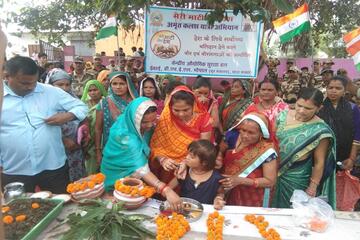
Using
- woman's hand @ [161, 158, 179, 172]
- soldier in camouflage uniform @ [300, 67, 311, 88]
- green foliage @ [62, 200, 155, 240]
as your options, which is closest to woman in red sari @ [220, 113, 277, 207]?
woman's hand @ [161, 158, 179, 172]

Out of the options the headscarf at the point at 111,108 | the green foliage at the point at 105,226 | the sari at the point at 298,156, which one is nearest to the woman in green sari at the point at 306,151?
the sari at the point at 298,156

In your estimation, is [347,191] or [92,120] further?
[347,191]

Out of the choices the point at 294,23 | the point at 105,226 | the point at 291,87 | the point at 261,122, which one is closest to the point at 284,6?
the point at 261,122

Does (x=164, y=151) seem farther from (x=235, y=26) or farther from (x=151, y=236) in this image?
(x=235, y=26)

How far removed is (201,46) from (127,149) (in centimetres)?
190

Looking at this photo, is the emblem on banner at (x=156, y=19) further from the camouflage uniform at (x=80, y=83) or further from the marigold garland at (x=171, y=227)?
the camouflage uniform at (x=80, y=83)

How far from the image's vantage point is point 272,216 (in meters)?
1.95

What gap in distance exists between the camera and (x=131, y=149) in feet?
7.55

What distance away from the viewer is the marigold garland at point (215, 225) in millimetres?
1692

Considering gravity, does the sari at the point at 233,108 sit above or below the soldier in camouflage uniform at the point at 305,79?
below

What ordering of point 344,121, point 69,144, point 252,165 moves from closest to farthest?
point 252,165
point 69,144
point 344,121

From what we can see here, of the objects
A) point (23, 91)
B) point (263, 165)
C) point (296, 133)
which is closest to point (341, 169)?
point (296, 133)

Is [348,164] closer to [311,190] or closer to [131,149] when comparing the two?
[311,190]

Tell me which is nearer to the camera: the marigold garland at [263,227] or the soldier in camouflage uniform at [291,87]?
the marigold garland at [263,227]
